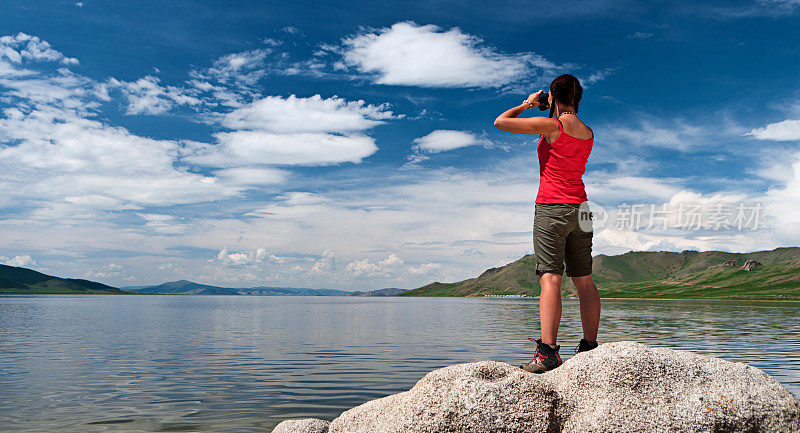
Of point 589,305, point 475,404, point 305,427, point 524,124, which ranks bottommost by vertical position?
point 305,427

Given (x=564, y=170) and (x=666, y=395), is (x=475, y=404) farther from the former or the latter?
(x=564, y=170)

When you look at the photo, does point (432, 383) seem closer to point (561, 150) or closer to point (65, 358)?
point (561, 150)

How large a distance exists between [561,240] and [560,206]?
449 mm

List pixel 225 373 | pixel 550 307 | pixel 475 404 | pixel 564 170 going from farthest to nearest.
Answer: pixel 225 373 < pixel 564 170 < pixel 550 307 < pixel 475 404

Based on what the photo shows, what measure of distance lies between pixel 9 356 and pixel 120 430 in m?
16.0

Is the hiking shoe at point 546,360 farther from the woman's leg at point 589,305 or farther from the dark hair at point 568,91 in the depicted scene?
the dark hair at point 568,91

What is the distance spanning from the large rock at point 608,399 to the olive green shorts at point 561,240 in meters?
1.36

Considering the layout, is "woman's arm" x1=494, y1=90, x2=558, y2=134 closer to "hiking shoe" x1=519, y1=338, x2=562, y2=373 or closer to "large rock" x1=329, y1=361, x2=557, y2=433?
"hiking shoe" x1=519, y1=338, x2=562, y2=373

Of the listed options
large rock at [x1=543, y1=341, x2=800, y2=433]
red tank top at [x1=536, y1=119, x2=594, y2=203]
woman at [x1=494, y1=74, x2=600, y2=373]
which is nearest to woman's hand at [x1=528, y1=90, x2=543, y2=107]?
woman at [x1=494, y1=74, x2=600, y2=373]

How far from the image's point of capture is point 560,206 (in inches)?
251

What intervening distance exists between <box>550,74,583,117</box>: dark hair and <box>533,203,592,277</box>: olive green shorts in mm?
1474

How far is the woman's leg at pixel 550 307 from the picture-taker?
6.05 m

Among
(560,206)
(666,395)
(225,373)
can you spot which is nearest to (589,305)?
(560,206)

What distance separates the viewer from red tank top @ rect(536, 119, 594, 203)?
21.1 feet
